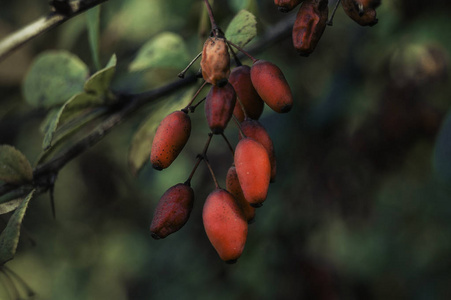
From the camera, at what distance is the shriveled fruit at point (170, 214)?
77 cm

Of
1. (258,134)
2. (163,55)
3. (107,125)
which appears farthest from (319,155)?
(258,134)

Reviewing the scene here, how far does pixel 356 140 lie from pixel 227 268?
2.68ft

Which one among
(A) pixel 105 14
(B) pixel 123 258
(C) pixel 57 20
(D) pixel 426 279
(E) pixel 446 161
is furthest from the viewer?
(B) pixel 123 258

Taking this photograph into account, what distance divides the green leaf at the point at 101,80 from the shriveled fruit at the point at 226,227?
1.20 ft

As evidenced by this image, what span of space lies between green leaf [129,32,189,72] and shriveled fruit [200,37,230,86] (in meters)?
0.52

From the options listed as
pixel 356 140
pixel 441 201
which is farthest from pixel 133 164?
pixel 441 201

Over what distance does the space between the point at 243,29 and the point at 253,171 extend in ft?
0.89

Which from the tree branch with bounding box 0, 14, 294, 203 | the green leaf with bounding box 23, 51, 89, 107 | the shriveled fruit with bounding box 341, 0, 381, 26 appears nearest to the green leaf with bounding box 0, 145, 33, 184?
the tree branch with bounding box 0, 14, 294, 203

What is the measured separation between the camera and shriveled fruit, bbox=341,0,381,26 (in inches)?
26.4

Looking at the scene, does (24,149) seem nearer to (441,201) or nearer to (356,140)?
(356,140)

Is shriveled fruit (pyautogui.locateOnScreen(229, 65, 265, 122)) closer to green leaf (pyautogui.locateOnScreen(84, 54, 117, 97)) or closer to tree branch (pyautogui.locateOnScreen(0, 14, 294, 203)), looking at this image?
tree branch (pyautogui.locateOnScreen(0, 14, 294, 203))

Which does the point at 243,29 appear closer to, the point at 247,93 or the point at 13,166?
the point at 247,93

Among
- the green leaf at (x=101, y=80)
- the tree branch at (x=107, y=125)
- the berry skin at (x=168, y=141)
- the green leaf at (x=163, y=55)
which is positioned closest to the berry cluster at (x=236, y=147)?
the berry skin at (x=168, y=141)

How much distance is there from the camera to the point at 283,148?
1855 millimetres
